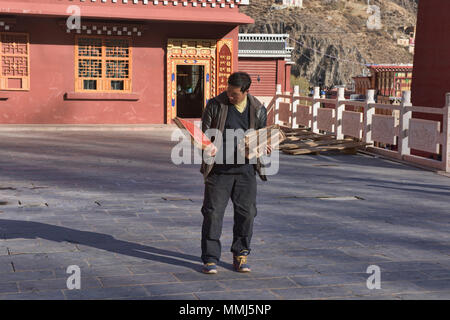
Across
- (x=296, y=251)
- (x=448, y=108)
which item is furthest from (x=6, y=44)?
(x=296, y=251)

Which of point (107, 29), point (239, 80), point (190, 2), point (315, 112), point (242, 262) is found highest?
point (190, 2)

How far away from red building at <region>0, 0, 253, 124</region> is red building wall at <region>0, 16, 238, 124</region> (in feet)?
0.11

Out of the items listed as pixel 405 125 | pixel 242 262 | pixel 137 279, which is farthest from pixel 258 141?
pixel 405 125

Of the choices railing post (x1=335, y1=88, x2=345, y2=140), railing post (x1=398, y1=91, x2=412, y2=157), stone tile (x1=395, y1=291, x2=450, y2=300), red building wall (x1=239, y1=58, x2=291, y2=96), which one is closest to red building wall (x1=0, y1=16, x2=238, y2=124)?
railing post (x1=335, y1=88, x2=345, y2=140)

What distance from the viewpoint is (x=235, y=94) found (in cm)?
525

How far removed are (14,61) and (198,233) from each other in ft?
55.1

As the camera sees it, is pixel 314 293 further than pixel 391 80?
No

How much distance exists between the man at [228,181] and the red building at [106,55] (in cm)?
1727

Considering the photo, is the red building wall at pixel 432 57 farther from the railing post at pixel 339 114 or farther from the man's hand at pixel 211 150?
the man's hand at pixel 211 150

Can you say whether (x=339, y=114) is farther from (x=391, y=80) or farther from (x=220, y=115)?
(x=391, y=80)

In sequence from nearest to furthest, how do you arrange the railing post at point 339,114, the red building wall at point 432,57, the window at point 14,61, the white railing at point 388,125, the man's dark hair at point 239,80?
1. the man's dark hair at point 239,80
2. the white railing at point 388,125
3. the railing post at point 339,114
4. the red building wall at point 432,57
5. the window at point 14,61

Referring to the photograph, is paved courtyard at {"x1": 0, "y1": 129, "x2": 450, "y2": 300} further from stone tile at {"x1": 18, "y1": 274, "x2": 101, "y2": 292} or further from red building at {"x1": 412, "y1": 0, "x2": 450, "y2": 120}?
red building at {"x1": 412, "y1": 0, "x2": 450, "y2": 120}

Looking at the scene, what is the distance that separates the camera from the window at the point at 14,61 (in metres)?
21.7

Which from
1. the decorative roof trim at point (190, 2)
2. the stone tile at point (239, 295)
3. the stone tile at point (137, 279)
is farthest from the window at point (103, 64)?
the stone tile at point (239, 295)
